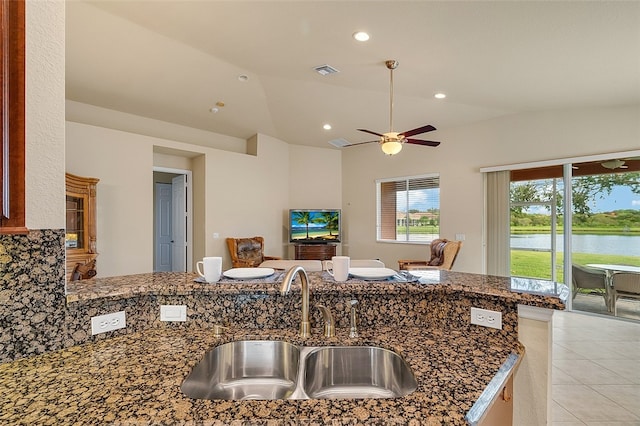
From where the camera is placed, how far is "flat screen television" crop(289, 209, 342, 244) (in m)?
6.79

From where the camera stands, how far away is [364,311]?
53.5 inches

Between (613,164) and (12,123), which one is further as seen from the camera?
(613,164)

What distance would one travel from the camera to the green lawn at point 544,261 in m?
4.50

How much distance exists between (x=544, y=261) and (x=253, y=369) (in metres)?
5.30

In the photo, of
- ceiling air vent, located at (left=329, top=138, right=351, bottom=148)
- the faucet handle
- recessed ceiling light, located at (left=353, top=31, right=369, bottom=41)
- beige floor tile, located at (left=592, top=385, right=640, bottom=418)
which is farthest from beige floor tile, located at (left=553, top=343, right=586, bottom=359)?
ceiling air vent, located at (left=329, top=138, right=351, bottom=148)

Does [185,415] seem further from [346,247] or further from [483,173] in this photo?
[346,247]

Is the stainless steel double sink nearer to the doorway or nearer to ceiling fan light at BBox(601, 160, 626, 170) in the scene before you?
ceiling fan light at BBox(601, 160, 626, 170)

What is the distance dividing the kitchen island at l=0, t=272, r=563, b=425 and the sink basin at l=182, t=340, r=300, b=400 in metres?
0.04

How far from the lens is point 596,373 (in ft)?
9.48

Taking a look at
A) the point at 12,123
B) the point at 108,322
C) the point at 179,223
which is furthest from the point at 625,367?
the point at 179,223

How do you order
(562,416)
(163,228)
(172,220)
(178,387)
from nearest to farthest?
(178,387), (562,416), (172,220), (163,228)

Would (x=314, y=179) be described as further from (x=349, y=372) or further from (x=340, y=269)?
(x=349, y=372)

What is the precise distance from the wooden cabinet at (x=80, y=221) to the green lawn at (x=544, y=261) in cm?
616

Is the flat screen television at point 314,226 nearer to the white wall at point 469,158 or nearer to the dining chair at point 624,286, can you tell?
the white wall at point 469,158
